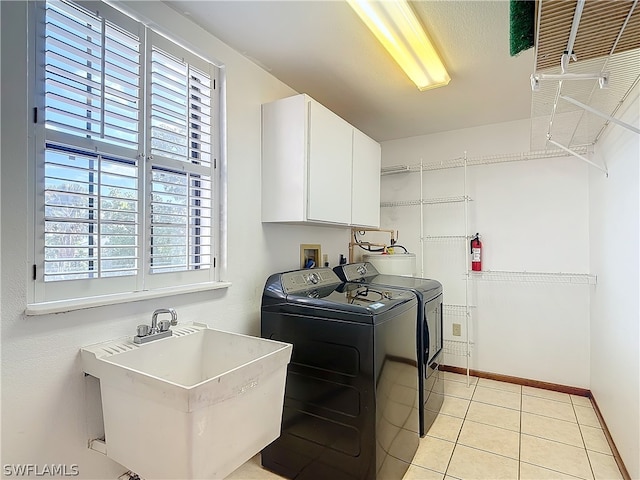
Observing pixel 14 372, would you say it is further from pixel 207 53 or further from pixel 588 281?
pixel 588 281

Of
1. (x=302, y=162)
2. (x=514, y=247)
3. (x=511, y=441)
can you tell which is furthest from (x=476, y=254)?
(x=302, y=162)

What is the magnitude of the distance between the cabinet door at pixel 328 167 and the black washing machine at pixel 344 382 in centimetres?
53

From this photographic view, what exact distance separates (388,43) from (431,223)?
6.91 feet

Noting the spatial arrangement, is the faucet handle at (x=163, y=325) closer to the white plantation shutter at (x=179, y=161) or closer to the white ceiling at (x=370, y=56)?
the white plantation shutter at (x=179, y=161)

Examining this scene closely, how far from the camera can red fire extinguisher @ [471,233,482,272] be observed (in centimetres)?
330

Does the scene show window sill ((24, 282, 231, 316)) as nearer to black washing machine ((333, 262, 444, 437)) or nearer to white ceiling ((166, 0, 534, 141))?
black washing machine ((333, 262, 444, 437))

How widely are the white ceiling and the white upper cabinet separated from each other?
29 cm

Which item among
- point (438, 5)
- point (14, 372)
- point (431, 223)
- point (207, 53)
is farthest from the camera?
point (431, 223)

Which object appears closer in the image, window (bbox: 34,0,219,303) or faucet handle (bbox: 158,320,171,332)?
window (bbox: 34,0,219,303)

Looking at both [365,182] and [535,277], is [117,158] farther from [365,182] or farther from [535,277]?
[535,277]

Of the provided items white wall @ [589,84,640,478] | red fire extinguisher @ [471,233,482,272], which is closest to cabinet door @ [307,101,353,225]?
red fire extinguisher @ [471,233,482,272]

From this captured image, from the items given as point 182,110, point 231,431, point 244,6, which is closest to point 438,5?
point 244,6

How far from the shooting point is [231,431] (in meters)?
1.20

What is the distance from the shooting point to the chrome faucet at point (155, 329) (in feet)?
4.83
